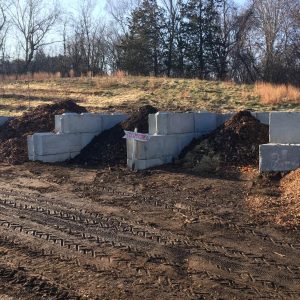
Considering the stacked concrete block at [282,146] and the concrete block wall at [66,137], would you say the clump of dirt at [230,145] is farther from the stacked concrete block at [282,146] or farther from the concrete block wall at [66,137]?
the concrete block wall at [66,137]

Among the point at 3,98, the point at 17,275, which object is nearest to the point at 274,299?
Result: the point at 17,275

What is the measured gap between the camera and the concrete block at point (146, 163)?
10.4 m

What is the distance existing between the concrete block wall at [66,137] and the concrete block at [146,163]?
236cm

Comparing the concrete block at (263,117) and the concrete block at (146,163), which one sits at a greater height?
the concrete block at (263,117)

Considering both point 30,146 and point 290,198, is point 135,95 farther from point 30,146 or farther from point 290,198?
point 290,198

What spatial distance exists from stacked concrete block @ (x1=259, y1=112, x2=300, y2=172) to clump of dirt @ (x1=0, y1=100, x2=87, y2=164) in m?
6.66

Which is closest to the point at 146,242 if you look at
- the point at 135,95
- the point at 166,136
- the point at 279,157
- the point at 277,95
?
the point at 279,157

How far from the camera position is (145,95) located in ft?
69.3

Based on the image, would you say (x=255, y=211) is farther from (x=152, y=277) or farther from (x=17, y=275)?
(x=17, y=275)

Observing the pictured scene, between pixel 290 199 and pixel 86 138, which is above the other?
pixel 86 138

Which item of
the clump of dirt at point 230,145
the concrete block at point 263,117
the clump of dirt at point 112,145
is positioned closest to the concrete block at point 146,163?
the clump of dirt at point 230,145

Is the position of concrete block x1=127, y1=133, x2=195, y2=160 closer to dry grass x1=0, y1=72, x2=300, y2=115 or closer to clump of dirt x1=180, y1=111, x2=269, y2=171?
clump of dirt x1=180, y1=111, x2=269, y2=171

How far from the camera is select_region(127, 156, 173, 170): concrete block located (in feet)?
34.0

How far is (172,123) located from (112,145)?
191 centimetres
